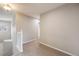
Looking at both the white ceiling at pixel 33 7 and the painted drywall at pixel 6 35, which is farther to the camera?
the painted drywall at pixel 6 35

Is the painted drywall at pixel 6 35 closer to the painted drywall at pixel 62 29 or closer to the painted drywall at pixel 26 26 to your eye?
the painted drywall at pixel 26 26

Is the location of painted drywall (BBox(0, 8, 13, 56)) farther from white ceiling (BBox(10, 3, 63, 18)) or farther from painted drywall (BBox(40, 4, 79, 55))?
painted drywall (BBox(40, 4, 79, 55))

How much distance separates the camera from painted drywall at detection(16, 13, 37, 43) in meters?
1.81

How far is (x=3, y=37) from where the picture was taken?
66.3 inches

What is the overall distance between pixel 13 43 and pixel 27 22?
1.87 feet

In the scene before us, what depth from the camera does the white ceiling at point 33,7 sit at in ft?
4.98

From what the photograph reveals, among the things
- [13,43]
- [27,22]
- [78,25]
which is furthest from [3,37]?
[78,25]

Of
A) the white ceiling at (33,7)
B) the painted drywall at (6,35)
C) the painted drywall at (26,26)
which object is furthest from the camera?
the painted drywall at (26,26)

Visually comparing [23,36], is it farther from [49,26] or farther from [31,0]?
[31,0]

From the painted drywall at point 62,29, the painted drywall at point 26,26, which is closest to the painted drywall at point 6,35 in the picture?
the painted drywall at point 26,26

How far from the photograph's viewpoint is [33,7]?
1.64m

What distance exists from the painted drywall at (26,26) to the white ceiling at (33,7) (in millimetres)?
121

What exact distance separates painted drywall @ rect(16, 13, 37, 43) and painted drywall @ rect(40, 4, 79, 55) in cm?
22

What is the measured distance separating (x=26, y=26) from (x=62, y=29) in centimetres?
81
